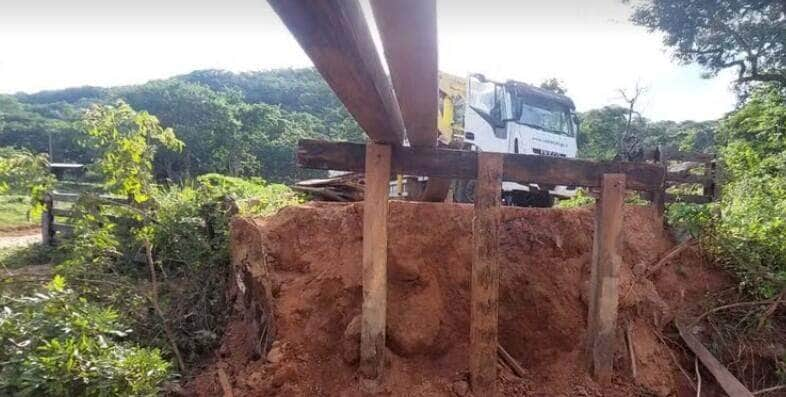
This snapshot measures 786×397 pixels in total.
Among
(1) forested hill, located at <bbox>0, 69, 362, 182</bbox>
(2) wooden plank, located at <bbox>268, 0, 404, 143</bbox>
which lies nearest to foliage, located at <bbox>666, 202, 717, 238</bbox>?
(2) wooden plank, located at <bbox>268, 0, 404, 143</bbox>

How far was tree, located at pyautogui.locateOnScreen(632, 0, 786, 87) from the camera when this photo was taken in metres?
10.6

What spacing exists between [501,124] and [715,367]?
6218mm

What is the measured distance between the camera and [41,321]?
9.06 feet

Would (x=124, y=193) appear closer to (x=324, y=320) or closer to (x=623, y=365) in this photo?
(x=324, y=320)

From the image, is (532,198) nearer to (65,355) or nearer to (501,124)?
(501,124)

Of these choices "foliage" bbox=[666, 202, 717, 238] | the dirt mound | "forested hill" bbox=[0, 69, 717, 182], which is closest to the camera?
the dirt mound

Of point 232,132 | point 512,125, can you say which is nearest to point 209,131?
point 232,132

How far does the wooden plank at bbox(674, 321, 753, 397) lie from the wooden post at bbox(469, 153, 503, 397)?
6.67ft

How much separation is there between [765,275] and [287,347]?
4476 mm

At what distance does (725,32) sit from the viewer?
11148mm

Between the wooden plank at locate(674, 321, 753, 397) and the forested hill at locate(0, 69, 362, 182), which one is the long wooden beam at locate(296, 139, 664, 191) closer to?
the wooden plank at locate(674, 321, 753, 397)

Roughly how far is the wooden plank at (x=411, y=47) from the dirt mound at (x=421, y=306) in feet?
6.88

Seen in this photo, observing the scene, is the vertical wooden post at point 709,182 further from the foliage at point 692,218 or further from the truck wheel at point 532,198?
the truck wheel at point 532,198

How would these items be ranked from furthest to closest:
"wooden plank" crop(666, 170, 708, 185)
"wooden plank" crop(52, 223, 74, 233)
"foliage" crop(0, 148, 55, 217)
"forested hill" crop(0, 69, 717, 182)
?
"forested hill" crop(0, 69, 717, 182)
"wooden plank" crop(52, 223, 74, 233)
"wooden plank" crop(666, 170, 708, 185)
"foliage" crop(0, 148, 55, 217)
